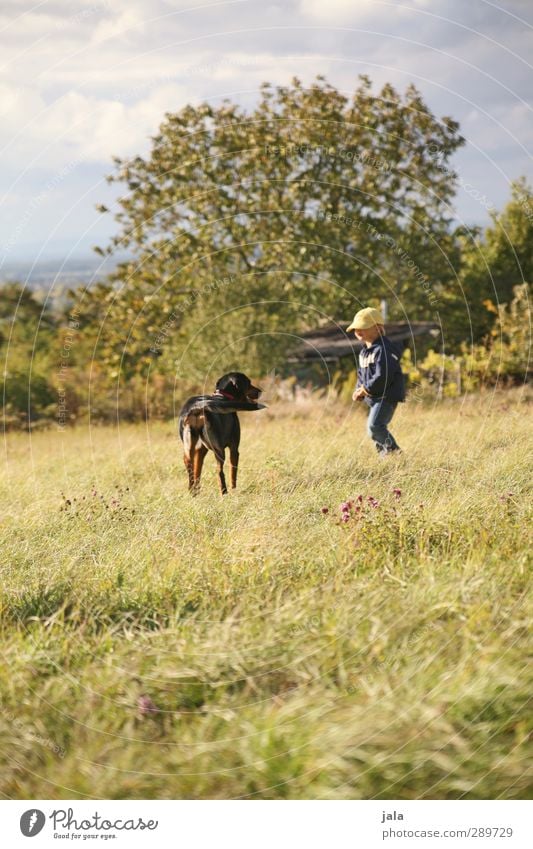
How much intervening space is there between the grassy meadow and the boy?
121cm

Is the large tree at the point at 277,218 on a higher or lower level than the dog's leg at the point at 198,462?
higher

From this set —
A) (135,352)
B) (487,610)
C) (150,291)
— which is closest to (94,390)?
(135,352)

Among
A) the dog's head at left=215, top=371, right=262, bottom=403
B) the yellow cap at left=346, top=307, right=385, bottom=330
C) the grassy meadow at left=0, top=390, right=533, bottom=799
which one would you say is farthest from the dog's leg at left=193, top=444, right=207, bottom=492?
the yellow cap at left=346, top=307, right=385, bottom=330

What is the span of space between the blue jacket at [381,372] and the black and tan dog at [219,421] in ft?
5.94

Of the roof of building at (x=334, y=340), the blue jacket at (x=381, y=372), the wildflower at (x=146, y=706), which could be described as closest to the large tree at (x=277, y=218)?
the roof of building at (x=334, y=340)

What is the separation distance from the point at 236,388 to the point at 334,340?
9.60 m

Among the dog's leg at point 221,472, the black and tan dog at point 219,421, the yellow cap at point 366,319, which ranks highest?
the yellow cap at point 366,319

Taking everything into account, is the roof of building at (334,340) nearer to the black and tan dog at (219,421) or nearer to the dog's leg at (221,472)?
the black and tan dog at (219,421)

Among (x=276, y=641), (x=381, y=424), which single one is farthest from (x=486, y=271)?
(x=276, y=641)

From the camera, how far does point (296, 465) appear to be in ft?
24.2

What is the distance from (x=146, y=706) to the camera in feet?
11.7

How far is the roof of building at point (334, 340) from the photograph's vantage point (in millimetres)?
15273

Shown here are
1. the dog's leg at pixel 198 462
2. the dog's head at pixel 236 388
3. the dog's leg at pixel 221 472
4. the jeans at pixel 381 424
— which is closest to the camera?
the dog's head at pixel 236 388

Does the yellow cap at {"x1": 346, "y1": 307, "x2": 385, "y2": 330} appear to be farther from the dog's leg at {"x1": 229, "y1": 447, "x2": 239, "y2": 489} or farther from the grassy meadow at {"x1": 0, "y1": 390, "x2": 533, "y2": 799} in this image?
the dog's leg at {"x1": 229, "y1": 447, "x2": 239, "y2": 489}
